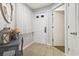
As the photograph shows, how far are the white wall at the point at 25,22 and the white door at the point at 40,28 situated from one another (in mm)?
74

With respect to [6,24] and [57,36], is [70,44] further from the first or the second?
[6,24]

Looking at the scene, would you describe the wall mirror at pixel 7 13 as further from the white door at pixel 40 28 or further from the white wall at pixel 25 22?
the white door at pixel 40 28

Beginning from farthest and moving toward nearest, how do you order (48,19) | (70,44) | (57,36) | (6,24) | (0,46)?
(57,36) → (48,19) → (70,44) → (6,24) → (0,46)

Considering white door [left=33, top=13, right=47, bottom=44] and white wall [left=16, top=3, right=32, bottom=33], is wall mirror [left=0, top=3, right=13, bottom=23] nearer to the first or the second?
white wall [left=16, top=3, right=32, bottom=33]

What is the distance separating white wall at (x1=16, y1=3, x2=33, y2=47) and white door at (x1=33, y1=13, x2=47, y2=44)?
0.07m

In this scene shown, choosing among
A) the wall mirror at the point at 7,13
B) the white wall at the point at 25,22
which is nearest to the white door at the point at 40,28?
the white wall at the point at 25,22

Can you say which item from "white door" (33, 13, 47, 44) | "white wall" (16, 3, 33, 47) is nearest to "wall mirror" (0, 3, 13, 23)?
"white wall" (16, 3, 33, 47)

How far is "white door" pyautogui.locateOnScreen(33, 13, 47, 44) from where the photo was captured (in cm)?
157

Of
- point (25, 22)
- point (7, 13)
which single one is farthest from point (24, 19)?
point (7, 13)

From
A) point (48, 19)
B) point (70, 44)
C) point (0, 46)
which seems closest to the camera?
point (0, 46)

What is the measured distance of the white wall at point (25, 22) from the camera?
150 centimetres

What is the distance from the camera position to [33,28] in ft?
5.10

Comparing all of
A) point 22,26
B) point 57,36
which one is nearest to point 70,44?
point 57,36

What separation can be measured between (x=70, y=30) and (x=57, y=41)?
1.82ft
